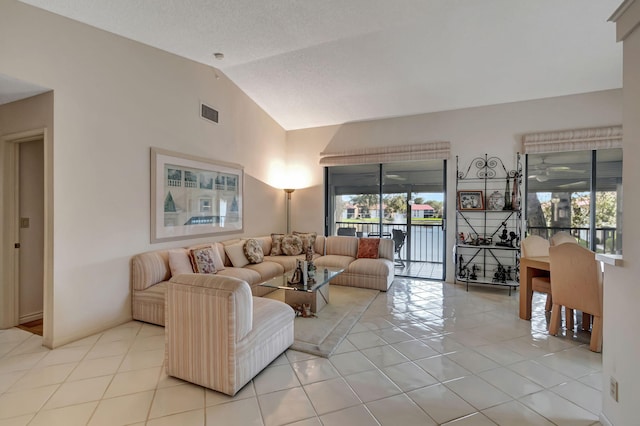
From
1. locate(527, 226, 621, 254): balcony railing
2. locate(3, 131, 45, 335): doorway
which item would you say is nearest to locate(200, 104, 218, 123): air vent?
locate(3, 131, 45, 335): doorway

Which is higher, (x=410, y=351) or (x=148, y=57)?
(x=148, y=57)

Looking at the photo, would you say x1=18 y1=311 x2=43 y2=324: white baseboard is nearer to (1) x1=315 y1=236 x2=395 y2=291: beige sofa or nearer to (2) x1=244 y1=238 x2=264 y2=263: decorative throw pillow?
(2) x1=244 y1=238 x2=264 y2=263: decorative throw pillow

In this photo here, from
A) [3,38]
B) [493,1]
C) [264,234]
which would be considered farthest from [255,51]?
[264,234]

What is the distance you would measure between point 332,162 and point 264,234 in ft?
6.50

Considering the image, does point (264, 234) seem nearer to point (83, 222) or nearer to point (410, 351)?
point (83, 222)

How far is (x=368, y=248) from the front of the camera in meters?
4.89

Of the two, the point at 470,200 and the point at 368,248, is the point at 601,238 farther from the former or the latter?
the point at 368,248

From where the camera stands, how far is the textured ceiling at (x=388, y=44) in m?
2.73

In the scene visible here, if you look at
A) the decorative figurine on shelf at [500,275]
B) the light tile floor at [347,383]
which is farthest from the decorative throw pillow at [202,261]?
the decorative figurine on shelf at [500,275]

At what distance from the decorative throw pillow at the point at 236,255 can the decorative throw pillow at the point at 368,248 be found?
1953 mm

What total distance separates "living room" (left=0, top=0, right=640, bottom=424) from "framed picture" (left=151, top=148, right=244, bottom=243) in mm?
128

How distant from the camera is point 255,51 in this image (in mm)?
3586

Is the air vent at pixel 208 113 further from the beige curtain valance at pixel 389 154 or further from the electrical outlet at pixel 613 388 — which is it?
the electrical outlet at pixel 613 388

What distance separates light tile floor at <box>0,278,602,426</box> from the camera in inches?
67.8
